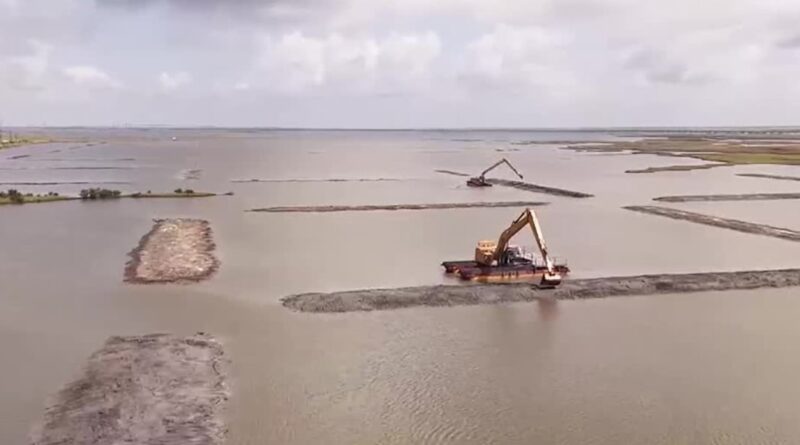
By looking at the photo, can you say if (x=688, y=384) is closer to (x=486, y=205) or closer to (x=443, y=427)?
(x=443, y=427)

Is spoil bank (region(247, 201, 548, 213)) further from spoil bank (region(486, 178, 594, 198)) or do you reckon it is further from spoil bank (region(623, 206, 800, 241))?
spoil bank (region(623, 206, 800, 241))

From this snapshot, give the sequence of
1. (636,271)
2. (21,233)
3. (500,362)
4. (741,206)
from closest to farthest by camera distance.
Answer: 1. (500,362)
2. (636,271)
3. (21,233)
4. (741,206)

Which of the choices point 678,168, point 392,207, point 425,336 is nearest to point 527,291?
point 425,336

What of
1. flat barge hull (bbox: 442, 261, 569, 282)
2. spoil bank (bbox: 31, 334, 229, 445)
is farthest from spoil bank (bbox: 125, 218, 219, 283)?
flat barge hull (bbox: 442, 261, 569, 282)

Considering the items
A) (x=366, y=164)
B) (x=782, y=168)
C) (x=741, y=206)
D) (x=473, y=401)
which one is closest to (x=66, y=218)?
(x=473, y=401)

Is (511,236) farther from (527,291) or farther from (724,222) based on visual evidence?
(724,222)
